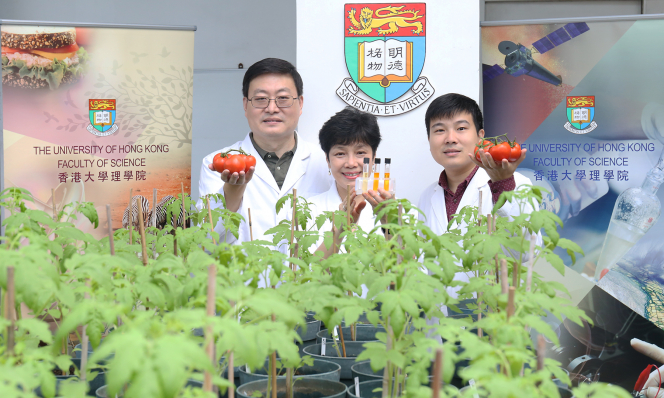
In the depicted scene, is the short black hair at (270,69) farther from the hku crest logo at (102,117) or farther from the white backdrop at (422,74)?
the hku crest logo at (102,117)

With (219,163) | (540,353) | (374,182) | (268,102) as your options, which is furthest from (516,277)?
(268,102)

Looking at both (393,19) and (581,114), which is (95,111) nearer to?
(393,19)

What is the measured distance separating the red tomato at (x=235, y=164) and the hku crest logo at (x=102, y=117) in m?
1.03

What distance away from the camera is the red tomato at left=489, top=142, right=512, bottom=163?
183 cm

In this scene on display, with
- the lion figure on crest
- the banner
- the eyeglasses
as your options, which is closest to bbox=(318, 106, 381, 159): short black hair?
the eyeglasses

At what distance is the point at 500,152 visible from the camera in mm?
1824

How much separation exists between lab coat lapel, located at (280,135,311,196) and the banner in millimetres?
893

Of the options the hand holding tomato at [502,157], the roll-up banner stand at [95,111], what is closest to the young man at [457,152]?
the hand holding tomato at [502,157]

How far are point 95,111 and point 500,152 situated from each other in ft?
6.21

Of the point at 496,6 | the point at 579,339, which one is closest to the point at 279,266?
the point at 579,339

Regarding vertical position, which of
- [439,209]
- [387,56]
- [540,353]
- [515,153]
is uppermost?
[387,56]

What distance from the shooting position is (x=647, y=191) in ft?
8.14

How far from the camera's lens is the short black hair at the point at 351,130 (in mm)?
2135

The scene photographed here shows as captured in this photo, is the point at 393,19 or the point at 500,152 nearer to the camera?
the point at 500,152
